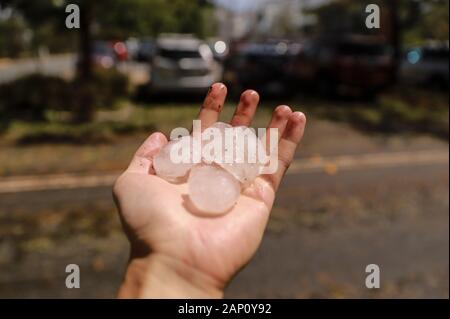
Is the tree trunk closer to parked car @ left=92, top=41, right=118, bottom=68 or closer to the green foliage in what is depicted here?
the green foliage

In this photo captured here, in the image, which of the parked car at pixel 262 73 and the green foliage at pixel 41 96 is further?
the parked car at pixel 262 73

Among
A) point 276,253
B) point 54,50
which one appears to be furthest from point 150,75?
point 54,50

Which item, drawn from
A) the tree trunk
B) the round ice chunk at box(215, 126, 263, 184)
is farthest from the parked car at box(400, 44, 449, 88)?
the round ice chunk at box(215, 126, 263, 184)

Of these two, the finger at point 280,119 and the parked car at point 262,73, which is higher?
the parked car at point 262,73

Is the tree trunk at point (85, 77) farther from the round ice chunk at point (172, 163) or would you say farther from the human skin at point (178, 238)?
the human skin at point (178, 238)

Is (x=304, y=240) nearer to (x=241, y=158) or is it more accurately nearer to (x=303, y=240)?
(x=303, y=240)

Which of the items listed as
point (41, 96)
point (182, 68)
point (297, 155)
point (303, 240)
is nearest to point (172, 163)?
point (303, 240)

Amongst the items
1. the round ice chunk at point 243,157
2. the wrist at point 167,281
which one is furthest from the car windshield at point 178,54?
the wrist at point 167,281
